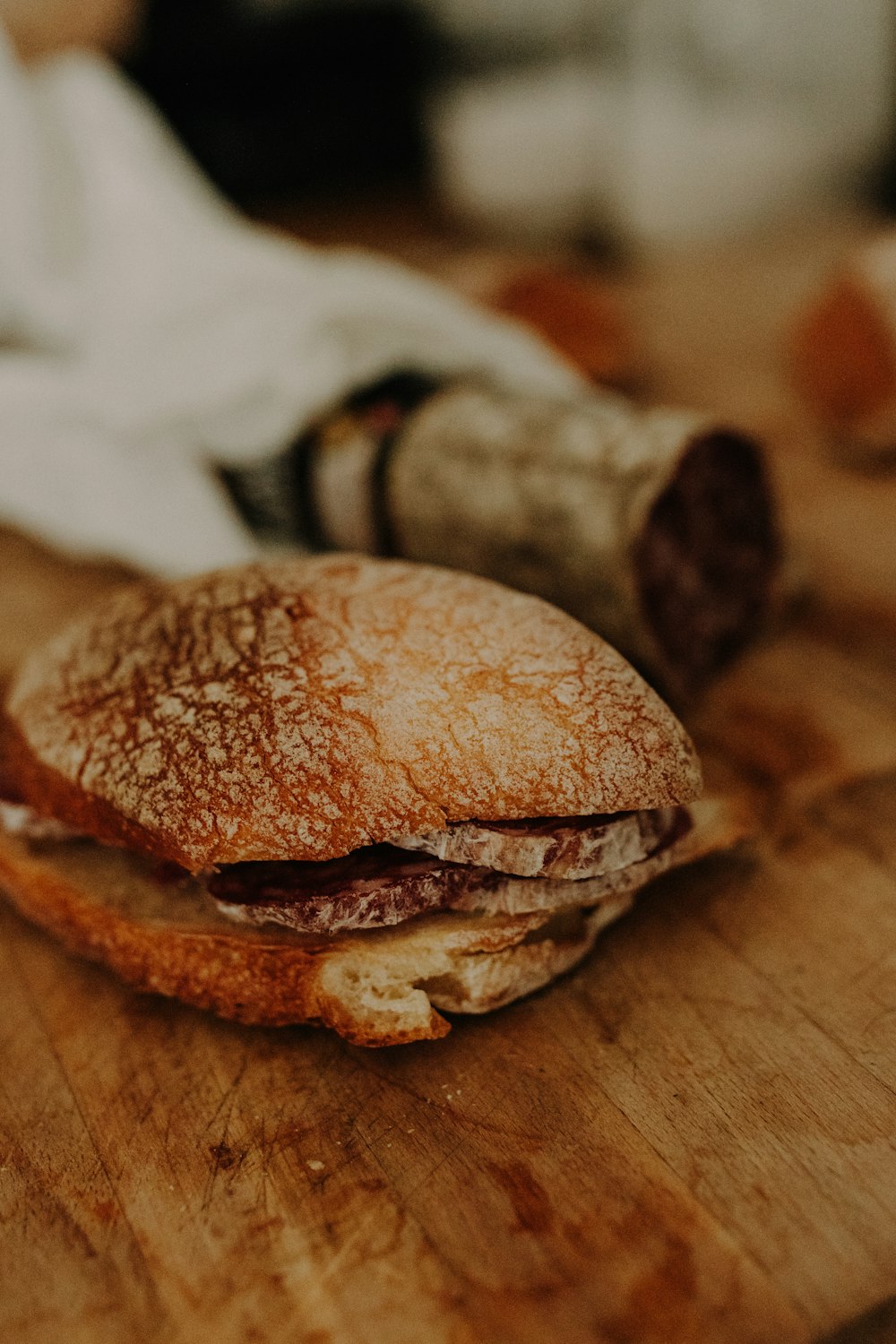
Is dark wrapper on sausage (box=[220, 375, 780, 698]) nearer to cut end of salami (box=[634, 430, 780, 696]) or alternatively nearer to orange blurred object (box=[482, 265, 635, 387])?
cut end of salami (box=[634, 430, 780, 696])

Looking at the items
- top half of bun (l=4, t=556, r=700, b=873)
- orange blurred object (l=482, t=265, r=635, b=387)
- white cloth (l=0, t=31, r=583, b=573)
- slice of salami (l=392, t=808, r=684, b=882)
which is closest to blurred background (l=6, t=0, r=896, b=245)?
orange blurred object (l=482, t=265, r=635, b=387)

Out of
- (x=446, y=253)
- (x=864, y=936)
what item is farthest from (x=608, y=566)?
(x=446, y=253)

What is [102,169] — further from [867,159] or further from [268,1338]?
[867,159]

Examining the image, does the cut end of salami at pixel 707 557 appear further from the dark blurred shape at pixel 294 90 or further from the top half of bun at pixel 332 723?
the dark blurred shape at pixel 294 90

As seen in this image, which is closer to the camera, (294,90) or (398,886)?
(398,886)

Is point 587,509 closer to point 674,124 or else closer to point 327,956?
point 327,956

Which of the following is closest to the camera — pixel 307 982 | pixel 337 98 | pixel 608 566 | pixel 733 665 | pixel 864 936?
pixel 307 982

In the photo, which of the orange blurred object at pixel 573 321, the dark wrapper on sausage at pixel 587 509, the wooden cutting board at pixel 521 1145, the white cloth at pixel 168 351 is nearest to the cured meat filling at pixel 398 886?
the wooden cutting board at pixel 521 1145

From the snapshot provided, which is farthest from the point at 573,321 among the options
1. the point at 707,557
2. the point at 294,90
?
the point at 294,90
